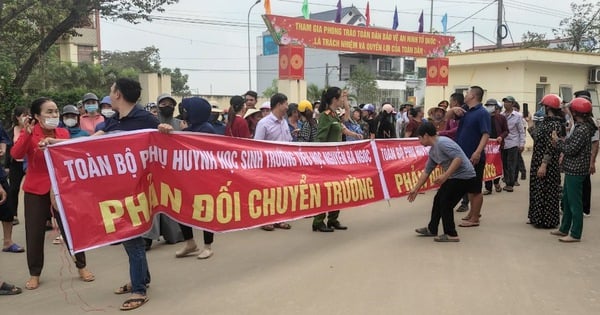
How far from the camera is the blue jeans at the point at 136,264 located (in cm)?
394

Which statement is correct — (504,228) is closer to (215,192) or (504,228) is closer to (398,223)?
(398,223)

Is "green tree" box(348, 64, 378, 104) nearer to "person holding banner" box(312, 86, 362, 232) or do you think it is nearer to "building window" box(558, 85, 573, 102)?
"building window" box(558, 85, 573, 102)

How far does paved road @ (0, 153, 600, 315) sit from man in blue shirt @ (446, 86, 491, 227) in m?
0.29

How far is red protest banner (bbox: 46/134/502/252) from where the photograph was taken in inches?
149

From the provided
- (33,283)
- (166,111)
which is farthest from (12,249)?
(166,111)

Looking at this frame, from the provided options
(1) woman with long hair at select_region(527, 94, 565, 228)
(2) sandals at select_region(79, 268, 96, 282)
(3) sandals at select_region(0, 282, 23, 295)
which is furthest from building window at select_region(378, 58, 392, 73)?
(3) sandals at select_region(0, 282, 23, 295)

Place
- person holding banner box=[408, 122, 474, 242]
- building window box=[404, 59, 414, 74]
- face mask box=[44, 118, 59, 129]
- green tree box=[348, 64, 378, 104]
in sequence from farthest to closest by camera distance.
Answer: building window box=[404, 59, 414, 74] < green tree box=[348, 64, 378, 104] < person holding banner box=[408, 122, 474, 242] < face mask box=[44, 118, 59, 129]

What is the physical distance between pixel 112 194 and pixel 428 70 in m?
18.7

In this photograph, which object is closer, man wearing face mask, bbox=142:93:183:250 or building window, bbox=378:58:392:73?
man wearing face mask, bbox=142:93:183:250

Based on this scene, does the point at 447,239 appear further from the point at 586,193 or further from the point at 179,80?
the point at 179,80

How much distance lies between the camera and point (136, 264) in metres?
3.94

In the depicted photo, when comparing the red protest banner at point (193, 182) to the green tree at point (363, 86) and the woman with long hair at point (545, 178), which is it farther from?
the green tree at point (363, 86)

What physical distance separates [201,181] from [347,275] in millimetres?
1561

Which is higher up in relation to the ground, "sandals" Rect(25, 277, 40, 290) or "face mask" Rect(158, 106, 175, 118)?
"face mask" Rect(158, 106, 175, 118)
